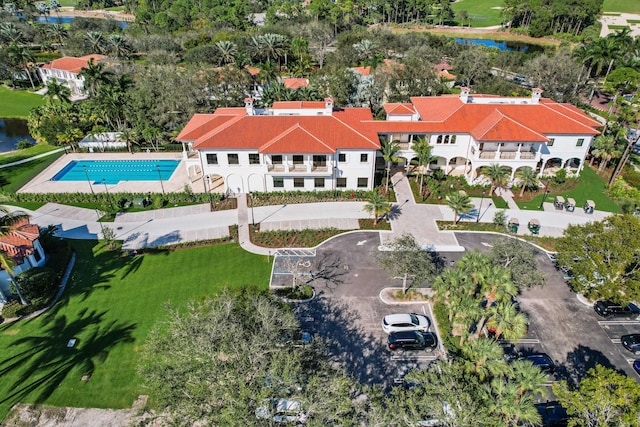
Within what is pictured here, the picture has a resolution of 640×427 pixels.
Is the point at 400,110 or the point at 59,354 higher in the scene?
the point at 400,110

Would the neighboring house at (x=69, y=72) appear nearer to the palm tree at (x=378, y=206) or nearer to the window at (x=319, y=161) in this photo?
the window at (x=319, y=161)

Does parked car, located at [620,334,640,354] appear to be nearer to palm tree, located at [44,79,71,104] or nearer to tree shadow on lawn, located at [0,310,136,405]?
tree shadow on lawn, located at [0,310,136,405]

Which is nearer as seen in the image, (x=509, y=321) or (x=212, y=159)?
(x=509, y=321)

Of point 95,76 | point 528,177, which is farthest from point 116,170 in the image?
point 528,177

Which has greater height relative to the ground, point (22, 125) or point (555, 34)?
point (555, 34)

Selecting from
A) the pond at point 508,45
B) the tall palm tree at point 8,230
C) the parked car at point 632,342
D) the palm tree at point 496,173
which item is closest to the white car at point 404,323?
the parked car at point 632,342

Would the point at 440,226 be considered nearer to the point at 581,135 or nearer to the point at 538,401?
the point at 538,401

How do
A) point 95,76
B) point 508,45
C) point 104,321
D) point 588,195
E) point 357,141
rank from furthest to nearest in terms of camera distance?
point 508,45 → point 95,76 → point 588,195 → point 357,141 → point 104,321

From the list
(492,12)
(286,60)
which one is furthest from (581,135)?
(492,12)

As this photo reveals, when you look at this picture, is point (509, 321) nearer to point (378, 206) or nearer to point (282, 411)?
point (282, 411)
